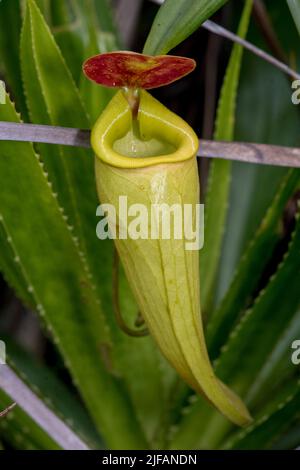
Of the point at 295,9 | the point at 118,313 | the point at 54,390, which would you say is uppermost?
the point at 295,9

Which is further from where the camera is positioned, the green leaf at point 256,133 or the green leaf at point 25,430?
the green leaf at point 256,133

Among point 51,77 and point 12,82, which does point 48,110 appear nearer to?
point 51,77

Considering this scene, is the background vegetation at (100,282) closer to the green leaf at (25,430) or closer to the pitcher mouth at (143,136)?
the green leaf at (25,430)

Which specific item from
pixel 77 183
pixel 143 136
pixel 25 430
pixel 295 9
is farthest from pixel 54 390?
pixel 295 9

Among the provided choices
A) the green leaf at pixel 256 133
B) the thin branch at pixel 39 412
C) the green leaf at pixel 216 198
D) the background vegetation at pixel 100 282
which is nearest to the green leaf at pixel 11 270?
the background vegetation at pixel 100 282

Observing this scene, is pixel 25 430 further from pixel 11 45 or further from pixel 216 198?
pixel 11 45

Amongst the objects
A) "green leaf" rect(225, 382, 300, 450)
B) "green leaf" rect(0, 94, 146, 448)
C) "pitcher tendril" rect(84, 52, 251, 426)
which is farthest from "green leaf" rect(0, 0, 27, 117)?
"green leaf" rect(225, 382, 300, 450)
